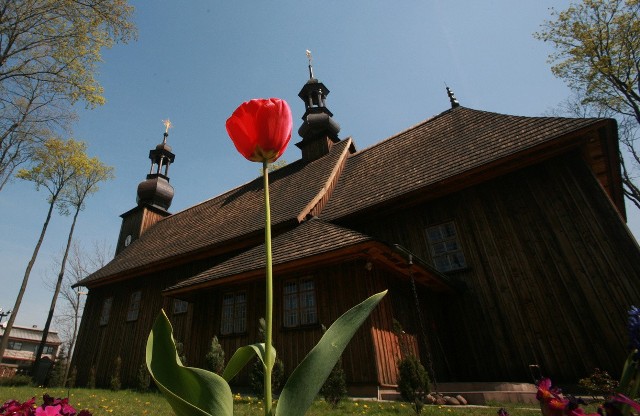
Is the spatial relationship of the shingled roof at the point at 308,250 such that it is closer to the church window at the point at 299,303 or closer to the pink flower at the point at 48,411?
the church window at the point at 299,303

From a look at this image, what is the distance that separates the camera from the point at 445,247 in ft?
30.3

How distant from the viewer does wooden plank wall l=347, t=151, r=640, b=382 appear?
22.8ft

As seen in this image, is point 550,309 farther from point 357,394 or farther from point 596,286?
point 357,394

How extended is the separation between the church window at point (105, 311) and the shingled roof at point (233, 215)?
1072mm

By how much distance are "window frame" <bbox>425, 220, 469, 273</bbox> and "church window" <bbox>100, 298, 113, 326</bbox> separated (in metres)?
13.8

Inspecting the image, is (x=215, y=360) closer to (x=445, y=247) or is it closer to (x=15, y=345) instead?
(x=445, y=247)

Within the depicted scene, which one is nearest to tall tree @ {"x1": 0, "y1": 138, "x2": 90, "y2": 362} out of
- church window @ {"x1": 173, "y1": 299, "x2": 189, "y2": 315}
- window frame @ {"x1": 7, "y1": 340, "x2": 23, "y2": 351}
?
church window @ {"x1": 173, "y1": 299, "x2": 189, "y2": 315}

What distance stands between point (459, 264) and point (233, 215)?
30.2 feet

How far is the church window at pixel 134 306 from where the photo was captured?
13828 millimetres

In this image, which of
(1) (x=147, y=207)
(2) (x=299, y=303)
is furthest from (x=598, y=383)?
(1) (x=147, y=207)

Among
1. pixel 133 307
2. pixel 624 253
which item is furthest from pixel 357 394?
pixel 133 307

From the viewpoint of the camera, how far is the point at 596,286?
7.15m

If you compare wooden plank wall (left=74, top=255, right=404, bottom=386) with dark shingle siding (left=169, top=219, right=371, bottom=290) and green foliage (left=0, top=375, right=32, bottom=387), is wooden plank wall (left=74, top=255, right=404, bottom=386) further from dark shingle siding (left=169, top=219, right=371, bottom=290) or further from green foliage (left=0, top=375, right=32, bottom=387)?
green foliage (left=0, top=375, right=32, bottom=387)

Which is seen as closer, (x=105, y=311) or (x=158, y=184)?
(x=105, y=311)
